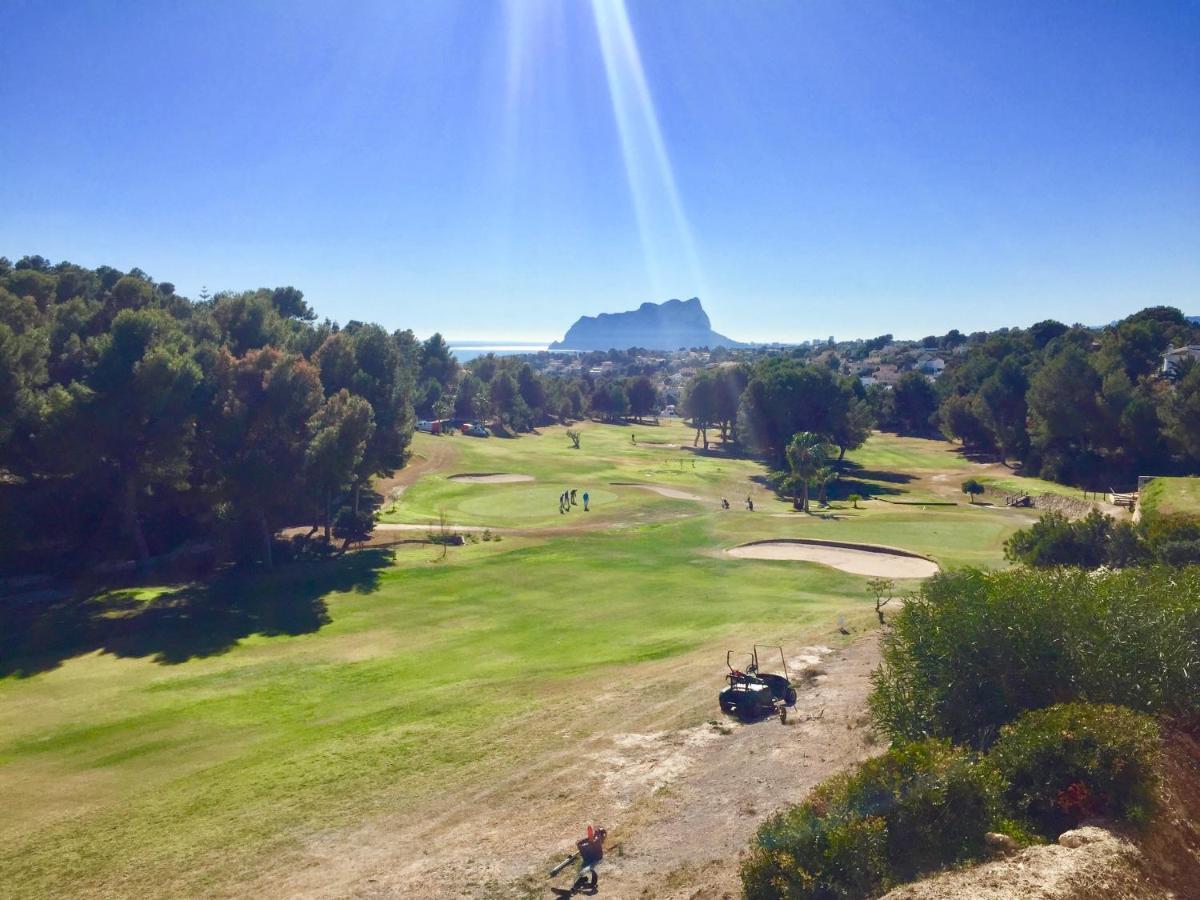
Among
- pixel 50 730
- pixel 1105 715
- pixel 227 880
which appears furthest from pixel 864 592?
pixel 50 730

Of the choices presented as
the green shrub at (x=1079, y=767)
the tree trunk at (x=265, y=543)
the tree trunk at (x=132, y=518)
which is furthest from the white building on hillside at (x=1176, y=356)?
the tree trunk at (x=132, y=518)

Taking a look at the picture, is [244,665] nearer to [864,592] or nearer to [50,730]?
[50,730]

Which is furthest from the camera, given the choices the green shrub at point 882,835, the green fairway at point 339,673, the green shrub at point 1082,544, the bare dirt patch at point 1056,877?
the green shrub at point 1082,544

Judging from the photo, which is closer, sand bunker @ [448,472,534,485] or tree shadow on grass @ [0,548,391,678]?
tree shadow on grass @ [0,548,391,678]

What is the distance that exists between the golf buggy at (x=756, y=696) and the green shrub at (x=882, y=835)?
939 centimetres

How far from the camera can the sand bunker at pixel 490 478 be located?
241 ft

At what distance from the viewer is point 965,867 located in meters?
11.3

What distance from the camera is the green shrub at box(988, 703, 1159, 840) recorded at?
12.0m

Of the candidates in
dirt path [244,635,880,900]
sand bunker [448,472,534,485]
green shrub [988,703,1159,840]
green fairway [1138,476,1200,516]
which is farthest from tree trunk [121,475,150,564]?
green fairway [1138,476,1200,516]

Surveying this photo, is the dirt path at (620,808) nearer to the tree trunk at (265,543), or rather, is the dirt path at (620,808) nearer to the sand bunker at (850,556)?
the sand bunker at (850,556)

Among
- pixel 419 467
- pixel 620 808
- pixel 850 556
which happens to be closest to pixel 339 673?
pixel 620 808

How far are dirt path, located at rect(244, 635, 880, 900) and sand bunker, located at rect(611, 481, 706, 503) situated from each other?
141ft

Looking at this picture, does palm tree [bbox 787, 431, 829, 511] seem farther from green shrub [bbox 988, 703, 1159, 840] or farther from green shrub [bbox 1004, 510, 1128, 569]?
green shrub [bbox 988, 703, 1159, 840]

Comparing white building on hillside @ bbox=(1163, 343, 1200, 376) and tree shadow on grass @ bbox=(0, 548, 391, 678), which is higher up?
white building on hillside @ bbox=(1163, 343, 1200, 376)
